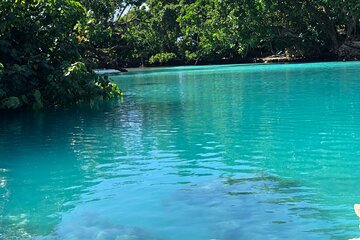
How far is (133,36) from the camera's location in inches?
1374

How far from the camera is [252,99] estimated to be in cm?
1670

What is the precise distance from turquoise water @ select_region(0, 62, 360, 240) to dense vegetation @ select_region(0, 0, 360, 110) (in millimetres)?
2989

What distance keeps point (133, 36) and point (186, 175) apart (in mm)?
28773

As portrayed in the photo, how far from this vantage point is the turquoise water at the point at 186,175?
17.2 feet

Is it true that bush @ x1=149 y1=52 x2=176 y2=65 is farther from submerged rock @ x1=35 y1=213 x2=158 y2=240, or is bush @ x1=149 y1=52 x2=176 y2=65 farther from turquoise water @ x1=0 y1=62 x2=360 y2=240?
submerged rock @ x1=35 y1=213 x2=158 y2=240

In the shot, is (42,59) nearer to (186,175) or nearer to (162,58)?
(186,175)

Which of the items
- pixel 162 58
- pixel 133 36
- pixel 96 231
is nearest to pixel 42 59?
pixel 96 231

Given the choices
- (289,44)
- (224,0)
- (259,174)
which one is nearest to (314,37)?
(289,44)

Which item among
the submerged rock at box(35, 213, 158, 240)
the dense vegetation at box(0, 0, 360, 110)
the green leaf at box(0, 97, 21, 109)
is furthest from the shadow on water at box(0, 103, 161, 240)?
the dense vegetation at box(0, 0, 360, 110)

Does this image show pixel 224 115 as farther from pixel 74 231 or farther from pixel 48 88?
pixel 74 231

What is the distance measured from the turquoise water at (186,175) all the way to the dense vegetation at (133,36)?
9.81 ft

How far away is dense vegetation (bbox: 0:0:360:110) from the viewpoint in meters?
16.1

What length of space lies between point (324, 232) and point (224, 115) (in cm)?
848

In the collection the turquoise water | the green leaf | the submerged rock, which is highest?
the green leaf
